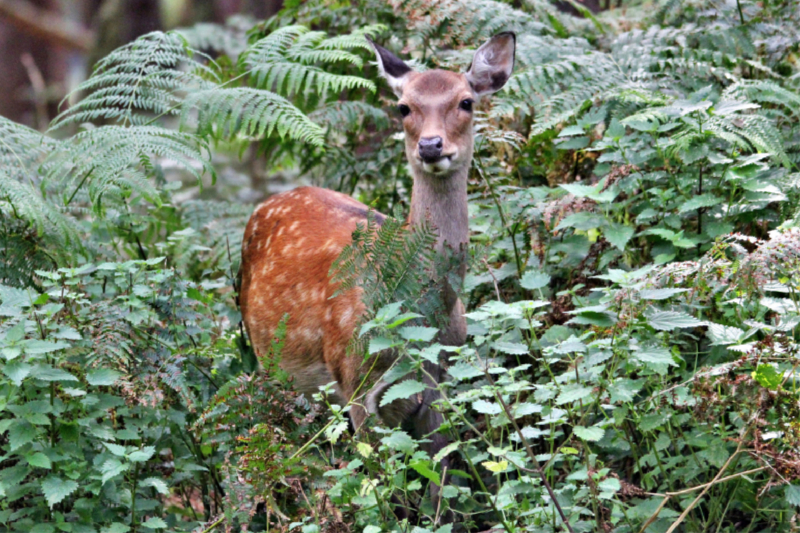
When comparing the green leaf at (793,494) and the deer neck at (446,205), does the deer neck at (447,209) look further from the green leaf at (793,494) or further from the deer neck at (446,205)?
the green leaf at (793,494)

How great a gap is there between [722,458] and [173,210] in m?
4.27

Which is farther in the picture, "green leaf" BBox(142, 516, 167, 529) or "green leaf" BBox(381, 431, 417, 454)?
"green leaf" BBox(142, 516, 167, 529)

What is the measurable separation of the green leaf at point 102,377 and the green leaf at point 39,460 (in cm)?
35

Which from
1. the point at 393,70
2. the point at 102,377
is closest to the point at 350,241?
the point at 393,70

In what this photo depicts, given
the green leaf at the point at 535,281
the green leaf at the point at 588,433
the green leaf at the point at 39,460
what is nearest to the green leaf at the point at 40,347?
the green leaf at the point at 39,460

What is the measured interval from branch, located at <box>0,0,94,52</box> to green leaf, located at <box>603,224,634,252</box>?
1174 centimetres

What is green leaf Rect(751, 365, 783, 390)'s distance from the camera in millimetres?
3225

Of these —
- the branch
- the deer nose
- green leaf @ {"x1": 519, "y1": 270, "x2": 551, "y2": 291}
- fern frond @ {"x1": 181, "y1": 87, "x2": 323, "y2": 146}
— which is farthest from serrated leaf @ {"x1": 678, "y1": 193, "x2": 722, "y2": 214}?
the branch

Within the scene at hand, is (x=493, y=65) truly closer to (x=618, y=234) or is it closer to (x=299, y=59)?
(x=618, y=234)

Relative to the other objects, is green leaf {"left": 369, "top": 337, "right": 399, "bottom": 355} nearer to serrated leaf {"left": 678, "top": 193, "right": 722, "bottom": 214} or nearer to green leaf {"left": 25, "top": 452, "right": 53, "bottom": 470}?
Answer: green leaf {"left": 25, "top": 452, "right": 53, "bottom": 470}

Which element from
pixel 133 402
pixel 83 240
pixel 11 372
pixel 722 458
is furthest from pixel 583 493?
pixel 83 240

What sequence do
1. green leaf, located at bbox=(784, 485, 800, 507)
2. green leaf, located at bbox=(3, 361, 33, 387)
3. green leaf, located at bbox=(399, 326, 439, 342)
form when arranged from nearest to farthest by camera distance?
green leaf, located at bbox=(784, 485, 800, 507) → green leaf, located at bbox=(399, 326, 439, 342) → green leaf, located at bbox=(3, 361, 33, 387)

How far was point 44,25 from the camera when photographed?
1465cm

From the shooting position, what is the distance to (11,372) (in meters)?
3.51
